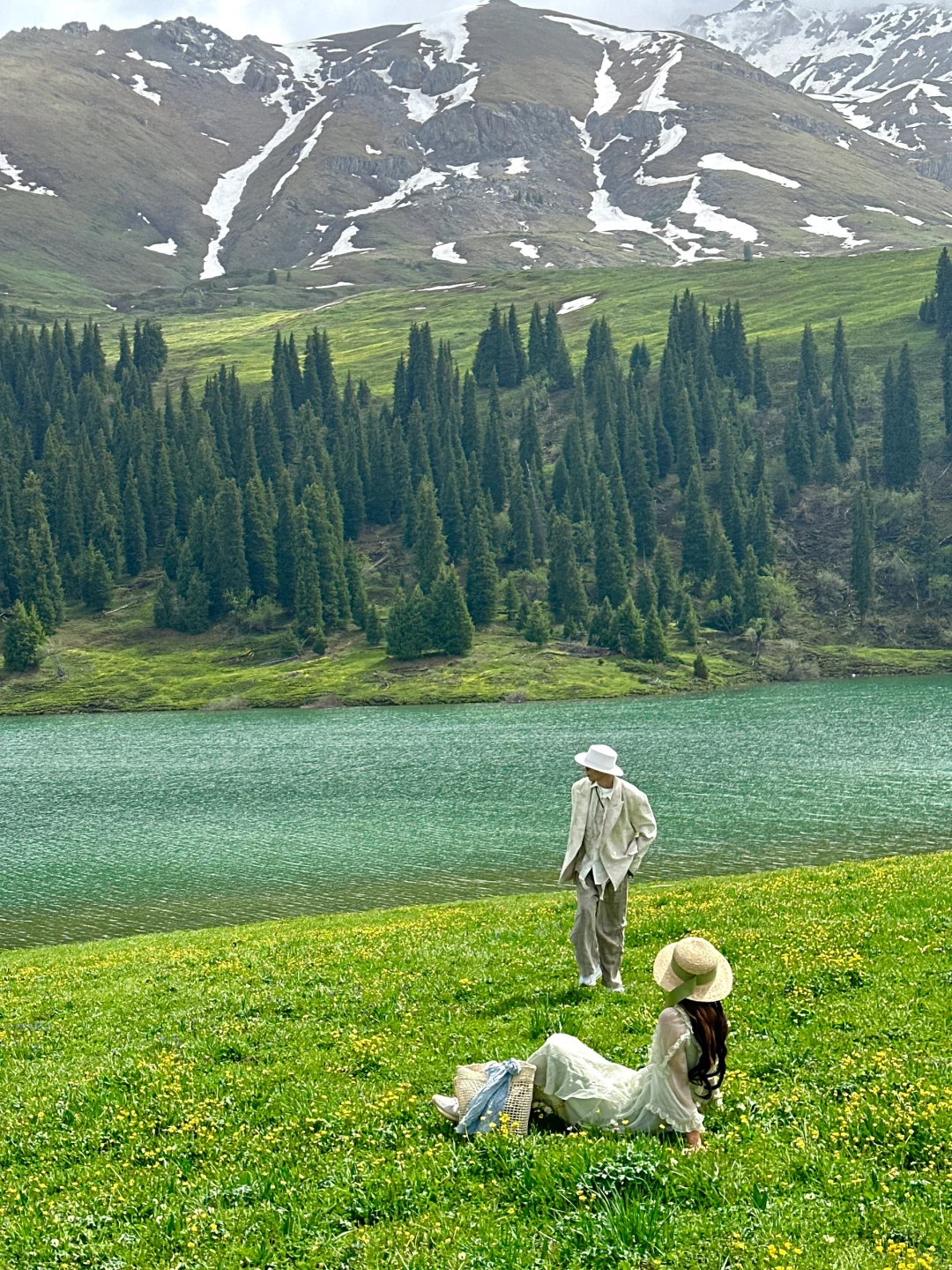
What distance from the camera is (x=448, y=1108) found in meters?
13.4

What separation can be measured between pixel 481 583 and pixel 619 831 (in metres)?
165

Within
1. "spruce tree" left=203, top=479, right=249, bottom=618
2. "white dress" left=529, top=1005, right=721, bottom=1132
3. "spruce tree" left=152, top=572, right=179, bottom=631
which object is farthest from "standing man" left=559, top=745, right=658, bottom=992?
"spruce tree" left=203, top=479, right=249, bottom=618

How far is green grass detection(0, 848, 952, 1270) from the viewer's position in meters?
10.2

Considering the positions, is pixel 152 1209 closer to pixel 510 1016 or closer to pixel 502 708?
pixel 510 1016

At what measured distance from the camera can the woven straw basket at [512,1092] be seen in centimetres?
1284

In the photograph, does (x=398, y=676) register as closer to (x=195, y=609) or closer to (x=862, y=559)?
(x=195, y=609)

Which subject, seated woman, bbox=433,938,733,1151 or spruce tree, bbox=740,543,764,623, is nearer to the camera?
seated woman, bbox=433,938,733,1151

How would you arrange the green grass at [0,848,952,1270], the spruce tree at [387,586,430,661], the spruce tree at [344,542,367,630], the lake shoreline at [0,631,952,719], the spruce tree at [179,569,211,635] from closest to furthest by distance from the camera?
1. the green grass at [0,848,952,1270]
2. the lake shoreline at [0,631,952,719]
3. the spruce tree at [387,586,430,661]
4. the spruce tree at [344,542,367,630]
5. the spruce tree at [179,569,211,635]

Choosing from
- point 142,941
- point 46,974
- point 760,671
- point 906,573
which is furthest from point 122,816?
point 906,573

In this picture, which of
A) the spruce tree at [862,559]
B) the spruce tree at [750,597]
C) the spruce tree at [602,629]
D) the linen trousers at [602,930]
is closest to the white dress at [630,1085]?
the linen trousers at [602,930]

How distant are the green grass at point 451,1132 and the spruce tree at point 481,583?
158m

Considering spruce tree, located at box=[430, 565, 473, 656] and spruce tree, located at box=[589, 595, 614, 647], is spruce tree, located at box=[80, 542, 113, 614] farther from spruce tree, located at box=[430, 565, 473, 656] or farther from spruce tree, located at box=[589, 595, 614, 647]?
spruce tree, located at box=[589, 595, 614, 647]

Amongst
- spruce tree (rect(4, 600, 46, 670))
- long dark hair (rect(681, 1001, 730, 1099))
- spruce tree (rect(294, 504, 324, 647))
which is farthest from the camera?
spruce tree (rect(294, 504, 324, 647))

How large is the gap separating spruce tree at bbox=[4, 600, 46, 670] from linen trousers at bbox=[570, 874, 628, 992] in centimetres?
16161
